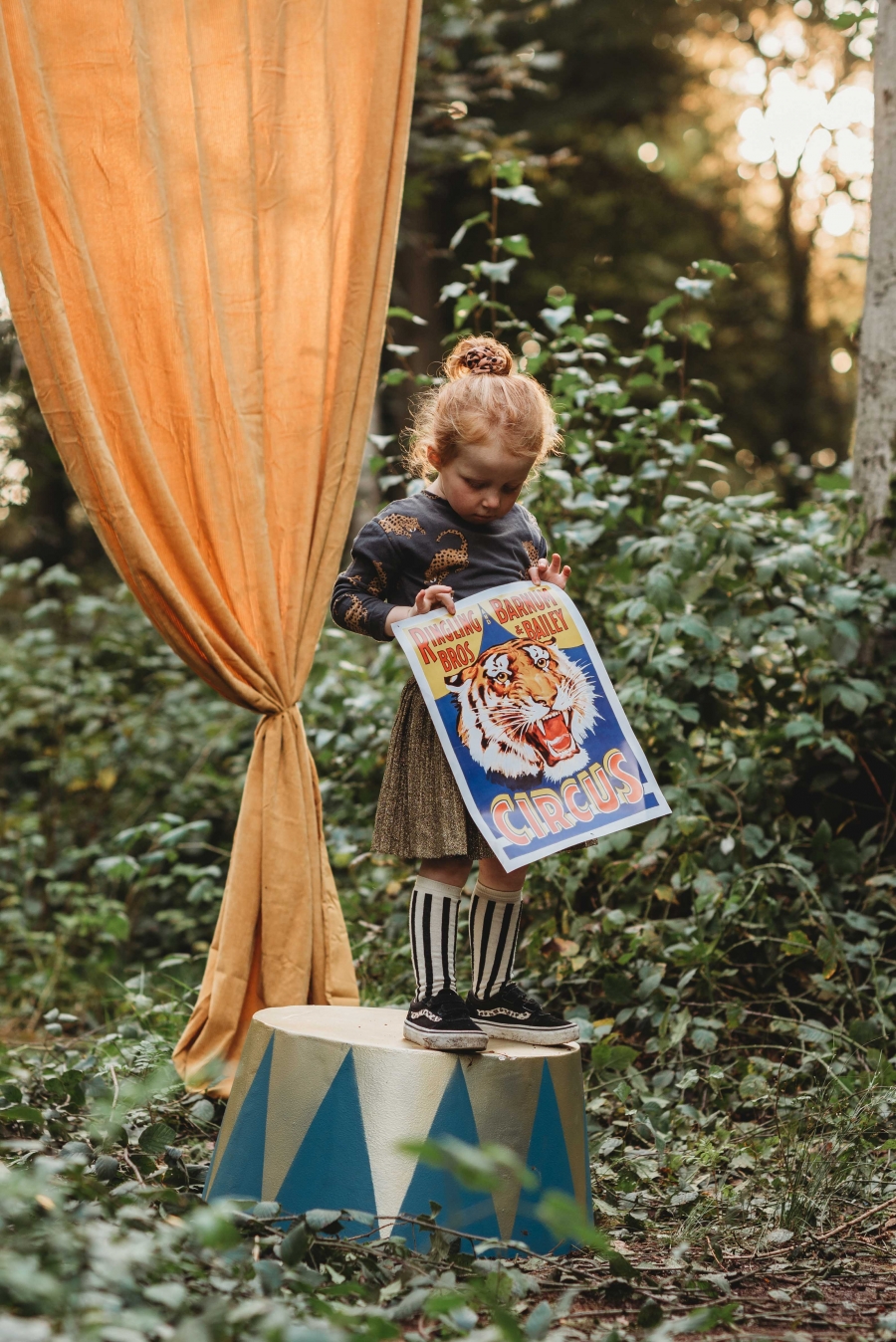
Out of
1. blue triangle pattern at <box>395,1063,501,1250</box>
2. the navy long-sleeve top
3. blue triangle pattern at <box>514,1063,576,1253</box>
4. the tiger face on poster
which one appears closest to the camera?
blue triangle pattern at <box>395,1063,501,1250</box>

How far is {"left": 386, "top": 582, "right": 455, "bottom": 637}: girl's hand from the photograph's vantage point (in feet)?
6.84

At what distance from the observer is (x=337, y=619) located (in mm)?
A: 2172

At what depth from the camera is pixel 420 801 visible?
7.15ft

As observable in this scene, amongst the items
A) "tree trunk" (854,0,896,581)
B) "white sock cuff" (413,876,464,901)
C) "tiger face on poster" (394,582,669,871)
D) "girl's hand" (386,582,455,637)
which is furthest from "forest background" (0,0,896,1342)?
"girl's hand" (386,582,455,637)

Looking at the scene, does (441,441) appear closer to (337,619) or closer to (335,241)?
(337,619)

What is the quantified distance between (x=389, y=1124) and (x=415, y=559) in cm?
99

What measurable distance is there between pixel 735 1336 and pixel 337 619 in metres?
1.29

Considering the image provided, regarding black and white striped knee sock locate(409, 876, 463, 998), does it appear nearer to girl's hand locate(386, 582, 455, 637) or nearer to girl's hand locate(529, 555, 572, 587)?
girl's hand locate(386, 582, 455, 637)

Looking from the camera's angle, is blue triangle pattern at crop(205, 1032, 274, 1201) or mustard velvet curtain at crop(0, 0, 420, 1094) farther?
mustard velvet curtain at crop(0, 0, 420, 1094)

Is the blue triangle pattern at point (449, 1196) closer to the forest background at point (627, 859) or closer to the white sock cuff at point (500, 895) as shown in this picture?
the forest background at point (627, 859)

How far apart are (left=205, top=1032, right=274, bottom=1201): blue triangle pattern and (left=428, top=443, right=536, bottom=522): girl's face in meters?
1.01

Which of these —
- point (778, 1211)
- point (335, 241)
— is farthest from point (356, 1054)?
point (335, 241)

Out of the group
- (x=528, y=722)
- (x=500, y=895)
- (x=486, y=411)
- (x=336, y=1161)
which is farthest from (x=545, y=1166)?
(x=486, y=411)

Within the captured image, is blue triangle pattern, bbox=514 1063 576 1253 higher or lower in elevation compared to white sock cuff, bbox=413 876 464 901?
lower
